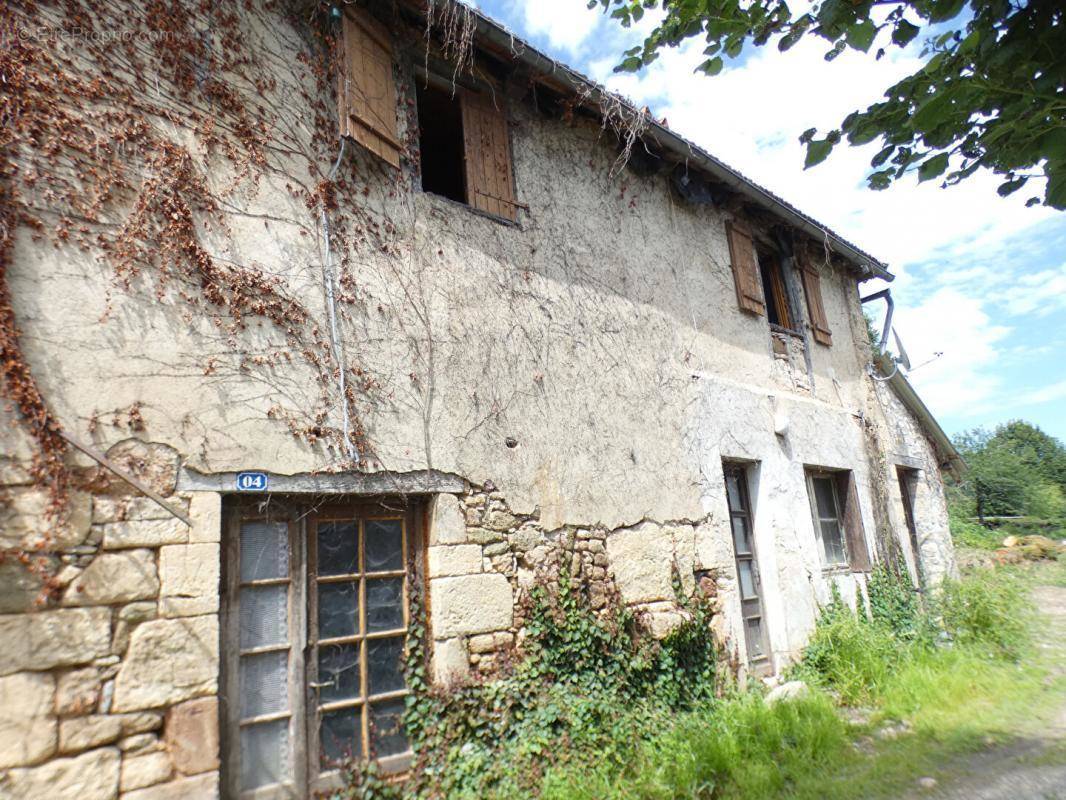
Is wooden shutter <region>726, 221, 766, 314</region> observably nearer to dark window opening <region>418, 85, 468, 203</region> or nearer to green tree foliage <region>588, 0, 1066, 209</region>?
dark window opening <region>418, 85, 468, 203</region>

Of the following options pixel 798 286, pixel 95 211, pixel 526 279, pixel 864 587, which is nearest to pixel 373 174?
pixel 526 279

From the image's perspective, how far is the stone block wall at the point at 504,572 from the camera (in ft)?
13.3

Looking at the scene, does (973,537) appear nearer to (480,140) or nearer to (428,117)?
(480,140)

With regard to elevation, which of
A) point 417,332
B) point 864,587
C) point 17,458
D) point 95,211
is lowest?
point 864,587

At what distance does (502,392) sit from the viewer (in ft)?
15.4

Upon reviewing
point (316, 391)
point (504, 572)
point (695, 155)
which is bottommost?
point (504, 572)

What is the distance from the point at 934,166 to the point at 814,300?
606 cm

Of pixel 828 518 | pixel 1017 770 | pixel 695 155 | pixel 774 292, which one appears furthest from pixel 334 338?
pixel 828 518

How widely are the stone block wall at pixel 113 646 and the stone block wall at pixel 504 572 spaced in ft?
4.17

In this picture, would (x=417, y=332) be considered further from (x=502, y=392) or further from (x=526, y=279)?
(x=526, y=279)

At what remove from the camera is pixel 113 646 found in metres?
2.97

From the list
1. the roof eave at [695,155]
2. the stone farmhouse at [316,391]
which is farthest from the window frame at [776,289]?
the stone farmhouse at [316,391]

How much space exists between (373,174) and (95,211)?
5.49 feet

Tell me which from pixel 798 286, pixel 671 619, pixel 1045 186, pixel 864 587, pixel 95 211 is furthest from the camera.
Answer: pixel 798 286
